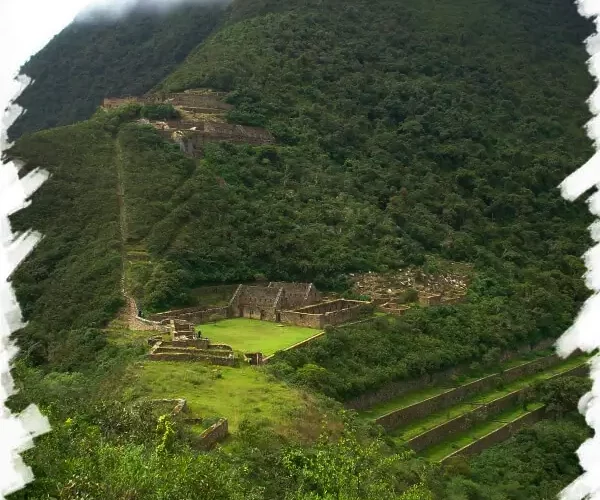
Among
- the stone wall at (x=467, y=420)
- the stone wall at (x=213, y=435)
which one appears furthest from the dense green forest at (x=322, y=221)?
the stone wall at (x=467, y=420)

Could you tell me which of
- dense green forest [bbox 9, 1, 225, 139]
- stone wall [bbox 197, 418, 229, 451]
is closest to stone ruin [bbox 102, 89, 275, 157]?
dense green forest [bbox 9, 1, 225, 139]

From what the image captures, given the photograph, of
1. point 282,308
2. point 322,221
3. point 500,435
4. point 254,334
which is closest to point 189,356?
point 254,334

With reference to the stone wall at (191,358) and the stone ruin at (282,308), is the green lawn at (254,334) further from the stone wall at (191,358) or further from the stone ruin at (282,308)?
the stone wall at (191,358)

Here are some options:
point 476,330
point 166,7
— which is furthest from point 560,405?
point 166,7

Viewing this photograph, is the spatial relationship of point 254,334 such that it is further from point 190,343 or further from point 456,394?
point 456,394

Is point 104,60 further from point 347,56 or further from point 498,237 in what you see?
point 498,237

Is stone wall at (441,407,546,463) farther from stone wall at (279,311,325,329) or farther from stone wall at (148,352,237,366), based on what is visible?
stone wall at (148,352,237,366)
